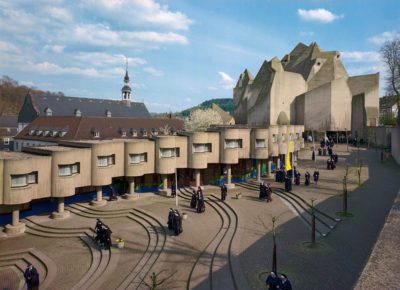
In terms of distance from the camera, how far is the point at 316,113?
57.5m

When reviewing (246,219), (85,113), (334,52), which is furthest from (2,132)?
(334,52)

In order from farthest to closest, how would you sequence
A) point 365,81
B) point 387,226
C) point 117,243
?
point 365,81
point 117,243
point 387,226

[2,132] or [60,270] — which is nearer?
[60,270]

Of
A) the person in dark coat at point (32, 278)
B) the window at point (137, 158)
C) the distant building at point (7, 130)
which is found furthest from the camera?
the distant building at point (7, 130)

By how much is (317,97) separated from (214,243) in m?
50.0

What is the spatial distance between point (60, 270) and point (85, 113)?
5222cm

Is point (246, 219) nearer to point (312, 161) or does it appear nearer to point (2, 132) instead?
point (312, 161)

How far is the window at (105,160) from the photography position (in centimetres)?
2531

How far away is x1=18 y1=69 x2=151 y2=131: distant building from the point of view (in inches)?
2295

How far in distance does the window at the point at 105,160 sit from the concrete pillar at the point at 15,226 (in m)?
7.24

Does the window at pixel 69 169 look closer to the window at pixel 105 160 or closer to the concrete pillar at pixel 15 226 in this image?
the window at pixel 105 160

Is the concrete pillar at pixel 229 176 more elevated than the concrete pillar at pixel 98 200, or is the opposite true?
the concrete pillar at pixel 229 176

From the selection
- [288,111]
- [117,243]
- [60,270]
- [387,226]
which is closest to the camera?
[387,226]

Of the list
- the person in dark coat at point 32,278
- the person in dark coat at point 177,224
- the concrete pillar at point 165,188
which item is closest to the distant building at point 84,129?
the concrete pillar at point 165,188
